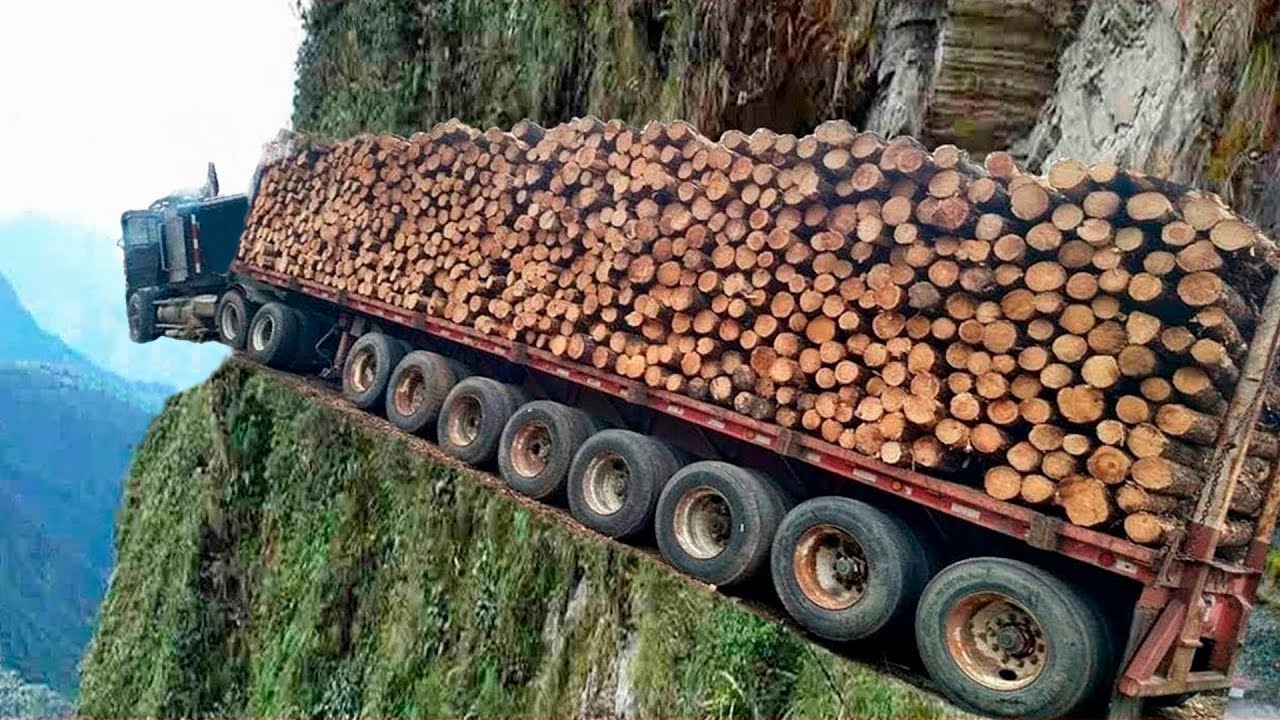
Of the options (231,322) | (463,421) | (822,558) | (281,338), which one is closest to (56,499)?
(231,322)

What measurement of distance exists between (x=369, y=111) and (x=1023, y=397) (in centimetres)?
1392

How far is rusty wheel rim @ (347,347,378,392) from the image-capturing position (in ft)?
30.8

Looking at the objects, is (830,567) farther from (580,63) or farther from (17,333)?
(17,333)

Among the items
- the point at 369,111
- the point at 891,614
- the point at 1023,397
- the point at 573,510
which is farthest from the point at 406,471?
the point at 369,111

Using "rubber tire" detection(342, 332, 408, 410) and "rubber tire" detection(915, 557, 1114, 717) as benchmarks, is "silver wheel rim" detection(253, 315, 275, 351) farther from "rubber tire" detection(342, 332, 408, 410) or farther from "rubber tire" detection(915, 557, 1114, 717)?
"rubber tire" detection(915, 557, 1114, 717)

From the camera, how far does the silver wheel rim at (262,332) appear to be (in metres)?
11.2

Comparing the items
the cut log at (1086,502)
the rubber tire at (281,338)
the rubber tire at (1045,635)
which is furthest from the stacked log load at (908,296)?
the rubber tire at (281,338)

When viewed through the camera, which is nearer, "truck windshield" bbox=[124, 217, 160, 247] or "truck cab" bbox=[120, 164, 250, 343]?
"truck cab" bbox=[120, 164, 250, 343]

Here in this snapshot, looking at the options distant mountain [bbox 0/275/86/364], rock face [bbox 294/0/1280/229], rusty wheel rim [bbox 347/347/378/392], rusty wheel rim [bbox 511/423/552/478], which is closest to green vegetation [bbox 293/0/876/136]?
rock face [bbox 294/0/1280/229]

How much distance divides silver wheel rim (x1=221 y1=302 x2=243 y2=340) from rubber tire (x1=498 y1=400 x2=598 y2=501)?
6.63 metres

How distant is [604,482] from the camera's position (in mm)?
6598

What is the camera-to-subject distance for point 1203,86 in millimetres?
6508

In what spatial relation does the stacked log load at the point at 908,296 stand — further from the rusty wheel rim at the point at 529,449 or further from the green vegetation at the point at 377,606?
the green vegetation at the point at 377,606

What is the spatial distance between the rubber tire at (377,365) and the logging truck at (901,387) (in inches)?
37.5
